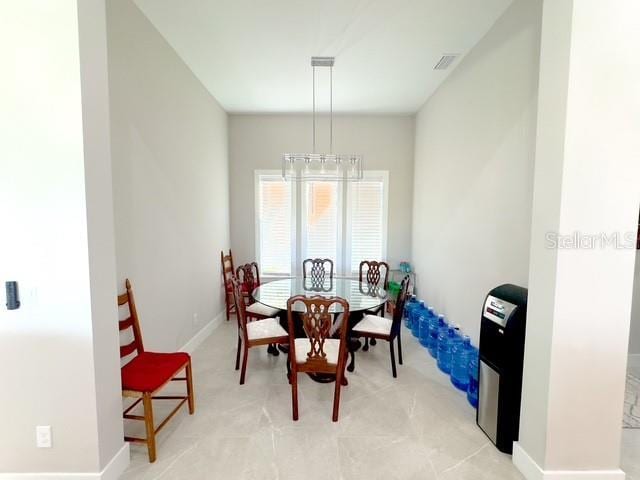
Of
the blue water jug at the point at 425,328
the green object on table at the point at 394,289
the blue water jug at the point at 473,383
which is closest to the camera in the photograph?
the blue water jug at the point at 473,383

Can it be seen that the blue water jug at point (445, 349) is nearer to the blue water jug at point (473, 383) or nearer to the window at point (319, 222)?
the blue water jug at point (473, 383)

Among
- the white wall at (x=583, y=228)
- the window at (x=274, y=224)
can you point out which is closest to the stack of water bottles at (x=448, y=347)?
the white wall at (x=583, y=228)

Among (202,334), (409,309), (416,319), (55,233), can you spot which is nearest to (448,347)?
(416,319)

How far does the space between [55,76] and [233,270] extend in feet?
11.4

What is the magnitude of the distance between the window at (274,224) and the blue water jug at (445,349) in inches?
105

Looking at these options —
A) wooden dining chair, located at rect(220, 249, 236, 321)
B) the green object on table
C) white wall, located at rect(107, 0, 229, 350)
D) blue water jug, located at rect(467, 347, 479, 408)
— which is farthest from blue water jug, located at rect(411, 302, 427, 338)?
white wall, located at rect(107, 0, 229, 350)

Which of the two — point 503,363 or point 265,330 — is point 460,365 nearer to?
point 503,363

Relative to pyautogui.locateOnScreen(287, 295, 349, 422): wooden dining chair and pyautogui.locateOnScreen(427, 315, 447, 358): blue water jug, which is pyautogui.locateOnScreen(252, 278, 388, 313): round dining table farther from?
pyautogui.locateOnScreen(427, 315, 447, 358): blue water jug

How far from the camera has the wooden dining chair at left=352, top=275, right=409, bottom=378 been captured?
2.73 m

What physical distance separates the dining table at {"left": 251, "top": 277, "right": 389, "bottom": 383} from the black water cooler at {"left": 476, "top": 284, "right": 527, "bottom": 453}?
990 mm

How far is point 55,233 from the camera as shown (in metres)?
1.51

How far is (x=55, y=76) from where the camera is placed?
4.76 feet

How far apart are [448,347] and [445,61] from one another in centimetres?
294

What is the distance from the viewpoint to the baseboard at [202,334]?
128 inches
